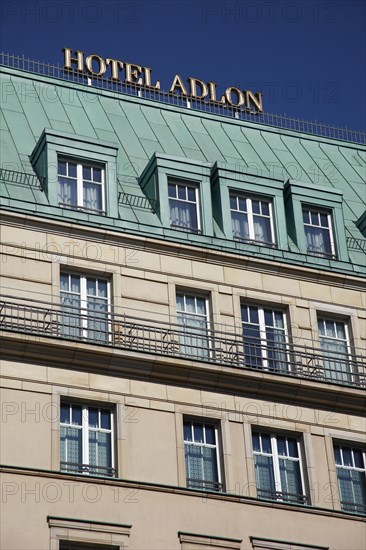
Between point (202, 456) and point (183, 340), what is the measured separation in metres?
4.16

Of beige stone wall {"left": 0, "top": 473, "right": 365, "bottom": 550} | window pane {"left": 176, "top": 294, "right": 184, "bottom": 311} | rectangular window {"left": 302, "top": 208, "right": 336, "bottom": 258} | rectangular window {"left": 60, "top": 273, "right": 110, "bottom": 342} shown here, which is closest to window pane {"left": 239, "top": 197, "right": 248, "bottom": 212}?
rectangular window {"left": 302, "top": 208, "right": 336, "bottom": 258}

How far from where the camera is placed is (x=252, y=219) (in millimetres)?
50188

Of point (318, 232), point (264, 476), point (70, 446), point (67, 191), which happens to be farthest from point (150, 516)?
point (318, 232)

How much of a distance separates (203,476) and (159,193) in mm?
10603

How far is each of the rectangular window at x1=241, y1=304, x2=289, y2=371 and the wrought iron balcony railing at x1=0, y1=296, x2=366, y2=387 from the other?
1.3 inches

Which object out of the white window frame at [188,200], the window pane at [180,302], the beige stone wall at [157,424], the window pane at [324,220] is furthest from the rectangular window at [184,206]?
the beige stone wall at [157,424]

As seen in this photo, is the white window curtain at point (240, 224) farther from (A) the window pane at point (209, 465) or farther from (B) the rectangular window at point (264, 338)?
(A) the window pane at point (209, 465)

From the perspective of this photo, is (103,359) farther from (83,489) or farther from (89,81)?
Answer: (89,81)

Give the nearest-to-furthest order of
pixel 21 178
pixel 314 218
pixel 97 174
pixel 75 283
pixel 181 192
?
pixel 75 283, pixel 21 178, pixel 97 174, pixel 181 192, pixel 314 218

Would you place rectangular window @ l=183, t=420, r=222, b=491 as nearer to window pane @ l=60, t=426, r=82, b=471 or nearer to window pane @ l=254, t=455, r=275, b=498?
window pane @ l=254, t=455, r=275, b=498

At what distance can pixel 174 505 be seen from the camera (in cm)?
4206

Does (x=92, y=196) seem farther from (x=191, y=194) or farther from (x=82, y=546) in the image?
(x=82, y=546)

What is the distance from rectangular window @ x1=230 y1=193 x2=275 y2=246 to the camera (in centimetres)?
4981

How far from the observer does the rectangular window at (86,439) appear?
138 feet
